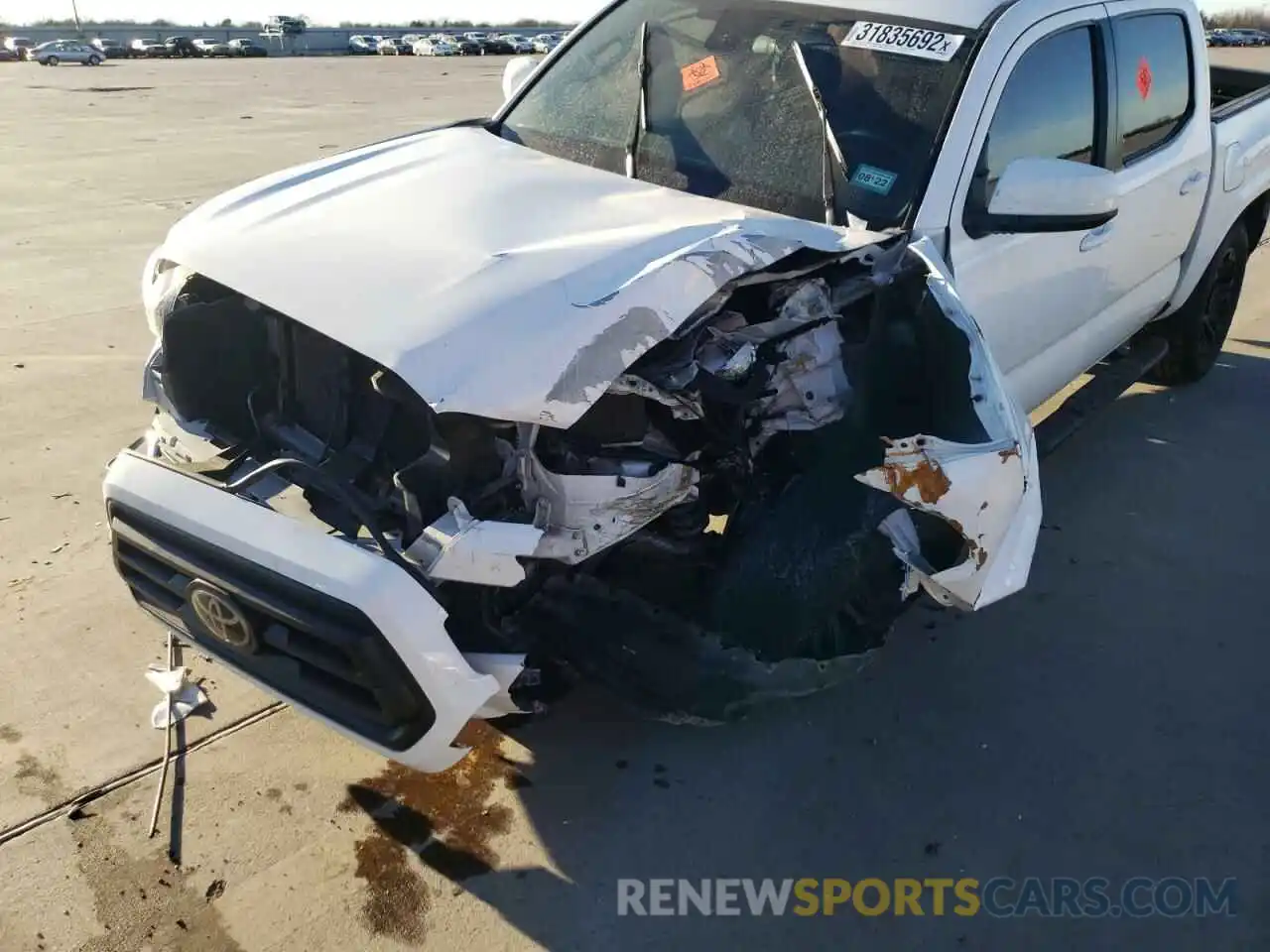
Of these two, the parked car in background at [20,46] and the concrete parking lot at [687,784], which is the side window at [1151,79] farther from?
the parked car in background at [20,46]

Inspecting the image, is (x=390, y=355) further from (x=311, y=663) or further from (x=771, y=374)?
(x=771, y=374)

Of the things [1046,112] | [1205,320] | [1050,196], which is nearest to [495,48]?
[1205,320]

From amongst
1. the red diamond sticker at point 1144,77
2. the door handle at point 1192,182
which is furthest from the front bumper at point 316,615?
the door handle at point 1192,182

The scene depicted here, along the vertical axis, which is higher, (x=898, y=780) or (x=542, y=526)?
(x=542, y=526)

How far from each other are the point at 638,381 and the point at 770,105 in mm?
1335

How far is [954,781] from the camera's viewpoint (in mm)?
2801

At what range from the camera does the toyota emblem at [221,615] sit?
2197mm

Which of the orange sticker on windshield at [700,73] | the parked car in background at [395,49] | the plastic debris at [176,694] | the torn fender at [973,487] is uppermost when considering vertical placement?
the orange sticker on windshield at [700,73]

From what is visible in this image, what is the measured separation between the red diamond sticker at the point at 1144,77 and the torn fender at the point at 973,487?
1.88 metres

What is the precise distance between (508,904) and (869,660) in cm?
104

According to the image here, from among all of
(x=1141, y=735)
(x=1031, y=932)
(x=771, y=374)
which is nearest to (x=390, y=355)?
(x=771, y=374)

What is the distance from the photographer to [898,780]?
2.80m

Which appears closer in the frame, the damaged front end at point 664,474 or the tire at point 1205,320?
the damaged front end at point 664,474

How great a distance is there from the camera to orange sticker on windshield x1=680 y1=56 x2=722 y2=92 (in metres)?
3.37
